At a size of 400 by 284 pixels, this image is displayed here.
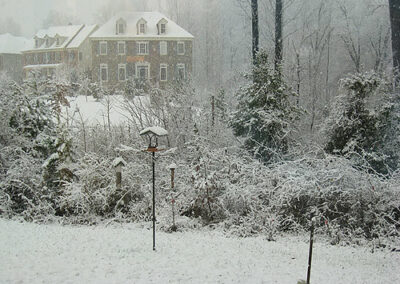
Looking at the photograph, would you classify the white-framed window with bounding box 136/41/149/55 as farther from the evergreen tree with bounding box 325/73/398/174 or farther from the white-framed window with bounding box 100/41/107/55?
the evergreen tree with bounding box 325/73/398/174

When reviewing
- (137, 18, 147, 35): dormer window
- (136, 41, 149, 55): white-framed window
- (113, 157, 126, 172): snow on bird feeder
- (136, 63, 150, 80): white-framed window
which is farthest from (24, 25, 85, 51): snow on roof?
(113, 157, 126, 172): snow on bird feeder

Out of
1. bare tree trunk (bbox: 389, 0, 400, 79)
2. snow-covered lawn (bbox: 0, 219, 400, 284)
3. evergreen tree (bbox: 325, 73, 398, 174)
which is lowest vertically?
snow-covered lawn (bbox: 0, 219, 400, 284)

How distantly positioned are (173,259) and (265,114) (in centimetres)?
560

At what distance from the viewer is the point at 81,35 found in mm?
39344

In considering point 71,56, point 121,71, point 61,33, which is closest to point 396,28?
point 121,71

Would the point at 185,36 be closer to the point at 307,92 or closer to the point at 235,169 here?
the point at 307,92

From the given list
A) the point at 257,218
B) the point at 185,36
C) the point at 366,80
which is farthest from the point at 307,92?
the point at 185,36

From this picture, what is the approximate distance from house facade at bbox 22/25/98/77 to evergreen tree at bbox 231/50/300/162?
3028cm

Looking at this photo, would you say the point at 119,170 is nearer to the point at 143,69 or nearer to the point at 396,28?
the point at 396,28

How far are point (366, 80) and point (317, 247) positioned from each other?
16.3 ft

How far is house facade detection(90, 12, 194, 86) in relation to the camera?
3303cm

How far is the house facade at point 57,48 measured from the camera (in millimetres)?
37969

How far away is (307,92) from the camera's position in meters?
18.4

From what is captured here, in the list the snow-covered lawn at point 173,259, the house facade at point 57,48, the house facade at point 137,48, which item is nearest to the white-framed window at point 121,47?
the house facade at point 137,48
